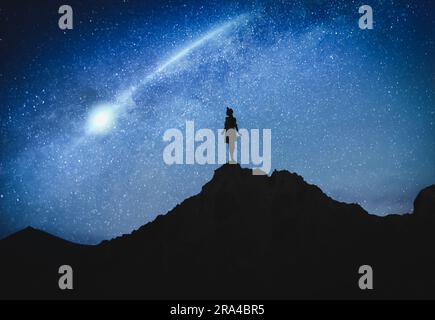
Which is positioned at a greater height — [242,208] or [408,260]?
[242,208]

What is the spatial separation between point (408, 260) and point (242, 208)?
7.96 meters

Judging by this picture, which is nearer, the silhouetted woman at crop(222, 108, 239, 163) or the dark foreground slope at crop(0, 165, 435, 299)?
the silhouetted woman at crop(222, 108, 239, 163)

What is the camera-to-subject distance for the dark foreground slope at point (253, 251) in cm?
1731

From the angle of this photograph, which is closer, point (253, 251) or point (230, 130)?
point (230, 130)

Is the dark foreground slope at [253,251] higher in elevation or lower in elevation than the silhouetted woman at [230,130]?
lower

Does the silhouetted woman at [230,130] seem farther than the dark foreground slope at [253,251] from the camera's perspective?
No

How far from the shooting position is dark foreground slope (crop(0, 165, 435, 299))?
1731 cm

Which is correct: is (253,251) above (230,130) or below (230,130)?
below

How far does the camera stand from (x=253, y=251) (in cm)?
1872

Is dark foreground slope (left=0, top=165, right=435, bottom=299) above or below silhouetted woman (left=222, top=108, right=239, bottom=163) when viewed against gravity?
below
